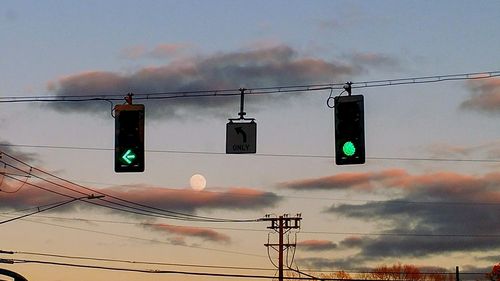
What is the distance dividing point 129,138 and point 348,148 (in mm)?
5385

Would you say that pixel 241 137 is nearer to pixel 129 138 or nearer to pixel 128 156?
pixel 129 138

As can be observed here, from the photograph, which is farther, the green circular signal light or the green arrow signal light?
the green arrow signal light

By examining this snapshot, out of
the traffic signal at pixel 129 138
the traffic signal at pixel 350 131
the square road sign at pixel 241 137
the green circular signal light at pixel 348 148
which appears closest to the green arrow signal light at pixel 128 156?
the traffic signal at pixel 129 138

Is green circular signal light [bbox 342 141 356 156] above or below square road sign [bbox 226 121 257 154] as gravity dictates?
below

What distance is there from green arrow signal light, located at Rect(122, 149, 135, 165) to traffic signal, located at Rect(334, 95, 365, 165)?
195 inches

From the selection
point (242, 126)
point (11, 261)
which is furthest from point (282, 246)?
point (242, 126)

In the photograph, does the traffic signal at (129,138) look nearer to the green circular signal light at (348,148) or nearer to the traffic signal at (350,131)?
the traffic signal at (350,131)

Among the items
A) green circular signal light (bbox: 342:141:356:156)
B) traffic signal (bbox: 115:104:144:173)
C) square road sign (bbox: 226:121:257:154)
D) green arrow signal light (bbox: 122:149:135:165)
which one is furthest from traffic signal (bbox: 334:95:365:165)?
green arrow signal light (bbox: 122:149:135:165)

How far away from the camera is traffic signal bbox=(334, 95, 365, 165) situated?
21812 millimetres

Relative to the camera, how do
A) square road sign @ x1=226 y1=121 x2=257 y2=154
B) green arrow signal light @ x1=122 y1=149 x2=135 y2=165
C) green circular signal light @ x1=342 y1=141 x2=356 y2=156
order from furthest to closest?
1. square road sign @ x1=226 y1=121 x2=257 y2=154
2. green arrow signal light @ x1=122 y1=149 x2=135 y2=165
3. green circular signal light @ x1=342 y1=141 x2=356 y2=156

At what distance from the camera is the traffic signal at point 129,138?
23.2 metres

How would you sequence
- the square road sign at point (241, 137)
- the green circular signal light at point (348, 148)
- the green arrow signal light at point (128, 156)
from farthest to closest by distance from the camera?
the square road sign at point (241, 137)
the green arrow signal light at point (128, 156)
the green circular signal light at point (348, 148)

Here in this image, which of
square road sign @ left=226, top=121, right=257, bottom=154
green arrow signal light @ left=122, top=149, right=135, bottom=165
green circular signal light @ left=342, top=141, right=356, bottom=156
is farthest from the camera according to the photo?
square road sign @ left=226, top=121, right=257, bottom=154

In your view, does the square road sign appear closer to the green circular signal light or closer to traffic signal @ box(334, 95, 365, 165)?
traffic signal @ box(334, 95, 365, 165)
